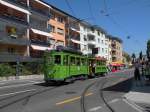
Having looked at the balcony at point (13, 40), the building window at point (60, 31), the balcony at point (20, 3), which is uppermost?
the balcony at point (20, 3)

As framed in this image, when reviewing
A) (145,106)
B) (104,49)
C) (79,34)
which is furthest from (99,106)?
(104,49)

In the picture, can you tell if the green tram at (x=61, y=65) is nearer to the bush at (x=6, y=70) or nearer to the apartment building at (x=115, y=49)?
the bush at (x=6, y=70)

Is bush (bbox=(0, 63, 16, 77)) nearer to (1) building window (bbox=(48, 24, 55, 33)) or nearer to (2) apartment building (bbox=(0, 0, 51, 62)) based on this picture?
(2) apartment building (bbox=(0, 0, 51, 62))

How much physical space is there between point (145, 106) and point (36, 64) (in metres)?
38.8

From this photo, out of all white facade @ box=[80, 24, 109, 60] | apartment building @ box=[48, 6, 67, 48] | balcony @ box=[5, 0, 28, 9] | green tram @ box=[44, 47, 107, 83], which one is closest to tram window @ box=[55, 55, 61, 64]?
green tram @ box=[44, 47, 107, 83]

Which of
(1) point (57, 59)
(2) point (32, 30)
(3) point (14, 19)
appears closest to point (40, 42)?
(2) point (32, 30)

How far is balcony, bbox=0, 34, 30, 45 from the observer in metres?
49.9

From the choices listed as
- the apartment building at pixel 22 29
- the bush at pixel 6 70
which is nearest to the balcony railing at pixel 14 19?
the apartment building at pixel 22 29

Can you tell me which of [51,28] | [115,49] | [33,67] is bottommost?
[33,67]

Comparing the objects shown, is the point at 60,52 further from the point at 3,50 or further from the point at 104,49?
the point at 104,49

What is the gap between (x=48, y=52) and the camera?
92.4ft

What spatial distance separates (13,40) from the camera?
2078 inches

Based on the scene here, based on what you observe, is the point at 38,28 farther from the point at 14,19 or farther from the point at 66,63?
the point at 66,63

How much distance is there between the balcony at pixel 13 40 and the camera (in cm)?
4994
